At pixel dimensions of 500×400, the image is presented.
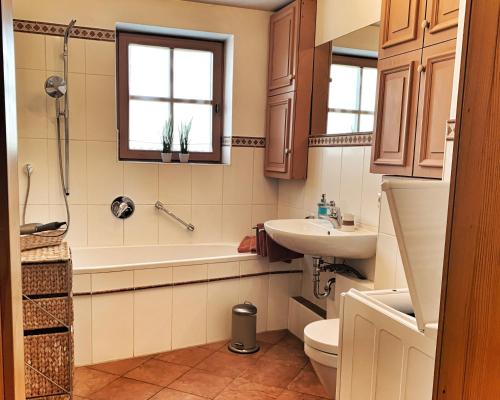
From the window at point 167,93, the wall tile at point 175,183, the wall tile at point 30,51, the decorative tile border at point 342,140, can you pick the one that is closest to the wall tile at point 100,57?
the window at point 167,93

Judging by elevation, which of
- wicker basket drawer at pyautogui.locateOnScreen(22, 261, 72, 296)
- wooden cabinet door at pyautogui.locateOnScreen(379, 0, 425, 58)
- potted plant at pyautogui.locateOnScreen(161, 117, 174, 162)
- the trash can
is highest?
wooden cabinet door at pyautogui.locateOnScreen(379, 0, 425, 58)

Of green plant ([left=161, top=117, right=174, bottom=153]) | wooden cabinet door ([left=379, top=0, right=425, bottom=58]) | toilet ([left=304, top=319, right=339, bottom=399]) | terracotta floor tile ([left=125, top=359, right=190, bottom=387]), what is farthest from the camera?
green plant ([left=161, top=117, right=174, bottom=153])

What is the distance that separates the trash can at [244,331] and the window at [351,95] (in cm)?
135

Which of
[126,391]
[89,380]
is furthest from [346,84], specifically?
[89,380]

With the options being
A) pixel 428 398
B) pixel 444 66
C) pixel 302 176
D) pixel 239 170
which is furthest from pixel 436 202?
pixel 239 170

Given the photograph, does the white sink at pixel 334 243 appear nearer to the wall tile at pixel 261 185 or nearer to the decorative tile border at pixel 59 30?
the wall tile at pixel 261 185

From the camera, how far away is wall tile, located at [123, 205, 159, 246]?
335 cm

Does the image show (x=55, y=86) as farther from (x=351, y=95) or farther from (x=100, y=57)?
(x=351, y=95)

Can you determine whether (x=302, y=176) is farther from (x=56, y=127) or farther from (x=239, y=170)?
(x=56, y=127)

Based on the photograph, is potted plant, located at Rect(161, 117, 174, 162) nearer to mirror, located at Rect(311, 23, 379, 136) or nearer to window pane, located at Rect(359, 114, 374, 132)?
mirror, located at Rect(311, 23, 379, 136)

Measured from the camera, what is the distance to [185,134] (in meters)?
3.54

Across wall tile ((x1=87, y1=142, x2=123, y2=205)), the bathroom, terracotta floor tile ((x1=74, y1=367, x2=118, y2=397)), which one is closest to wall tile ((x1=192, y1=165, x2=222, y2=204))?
the bathroom

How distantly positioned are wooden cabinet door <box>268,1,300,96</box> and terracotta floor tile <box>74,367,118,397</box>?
225 cm

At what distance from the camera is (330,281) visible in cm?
274
